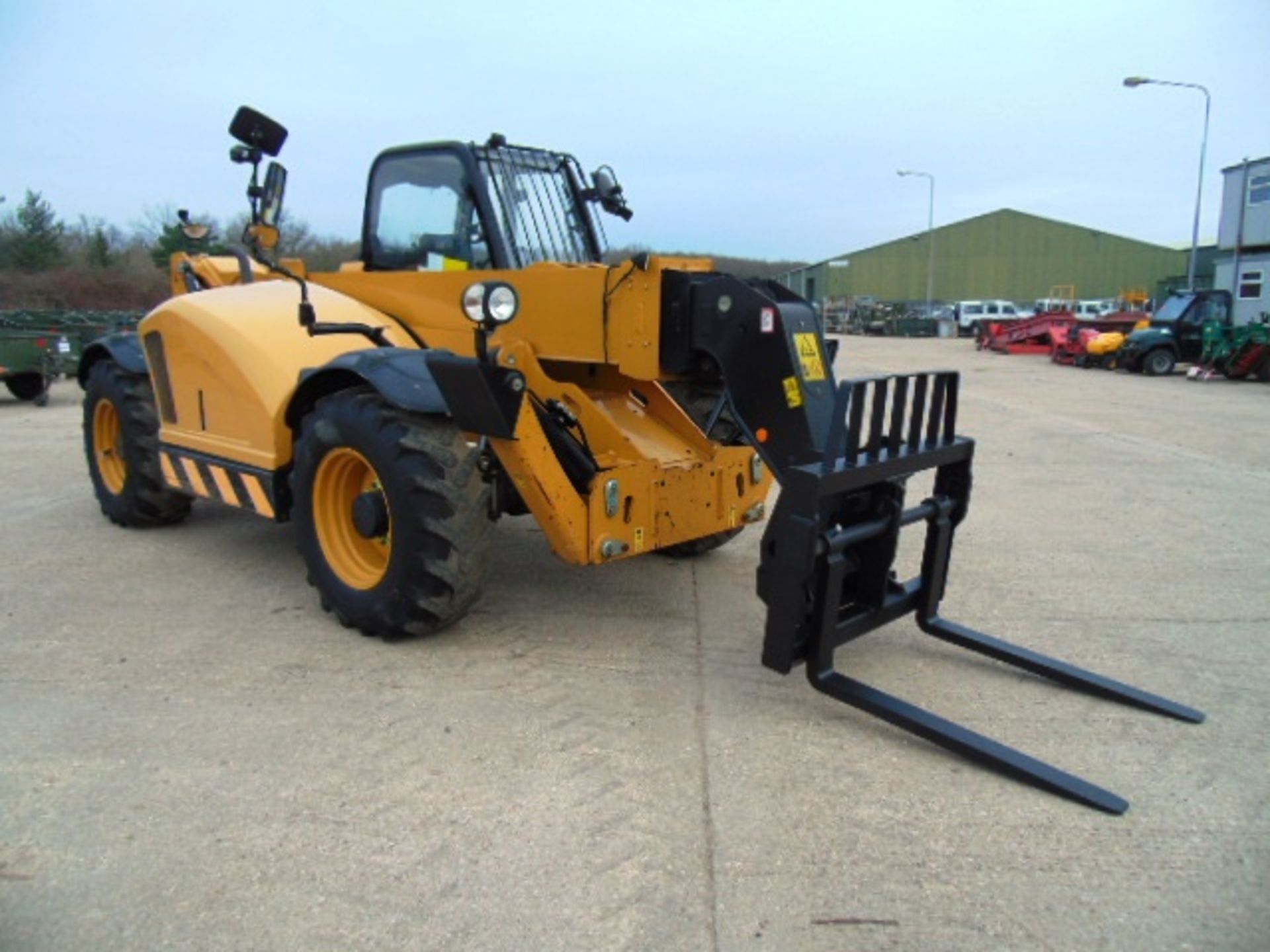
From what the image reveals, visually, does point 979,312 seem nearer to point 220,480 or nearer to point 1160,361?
point 1160,361

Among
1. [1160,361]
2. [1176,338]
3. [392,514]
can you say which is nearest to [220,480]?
[392,514]

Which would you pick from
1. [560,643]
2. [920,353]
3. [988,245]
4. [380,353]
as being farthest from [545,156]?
[988,245]

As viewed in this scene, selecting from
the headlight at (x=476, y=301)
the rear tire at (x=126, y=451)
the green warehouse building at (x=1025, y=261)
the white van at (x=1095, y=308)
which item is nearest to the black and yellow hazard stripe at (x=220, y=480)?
the rear tire at (x=126, y=451)

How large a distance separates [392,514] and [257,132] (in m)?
2.67

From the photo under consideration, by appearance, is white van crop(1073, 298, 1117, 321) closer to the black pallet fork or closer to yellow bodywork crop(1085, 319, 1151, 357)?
yellow bodywork crop(1085, 319, 1151, 357)

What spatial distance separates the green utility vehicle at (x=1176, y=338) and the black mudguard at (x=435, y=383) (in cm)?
2314

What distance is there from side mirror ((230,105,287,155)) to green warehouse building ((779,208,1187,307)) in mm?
59563

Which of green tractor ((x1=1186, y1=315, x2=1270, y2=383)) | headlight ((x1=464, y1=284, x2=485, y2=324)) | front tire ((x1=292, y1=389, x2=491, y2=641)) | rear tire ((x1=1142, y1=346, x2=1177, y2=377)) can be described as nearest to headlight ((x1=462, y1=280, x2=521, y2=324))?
headlight ((x1=464, y1=284, x2=485, y2=324))

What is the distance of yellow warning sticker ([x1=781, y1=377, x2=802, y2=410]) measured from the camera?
4.07m

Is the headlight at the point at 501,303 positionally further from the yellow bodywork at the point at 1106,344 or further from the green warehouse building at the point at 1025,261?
the green warehouse building at the point at 1025,261

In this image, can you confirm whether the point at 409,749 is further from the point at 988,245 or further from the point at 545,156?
the point at 988,245

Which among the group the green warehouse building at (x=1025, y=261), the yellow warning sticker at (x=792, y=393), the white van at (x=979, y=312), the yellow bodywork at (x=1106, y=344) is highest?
the green warehouse building at (x=1025, y=261)

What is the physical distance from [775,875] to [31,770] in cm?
256

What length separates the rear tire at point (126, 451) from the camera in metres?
6.37
